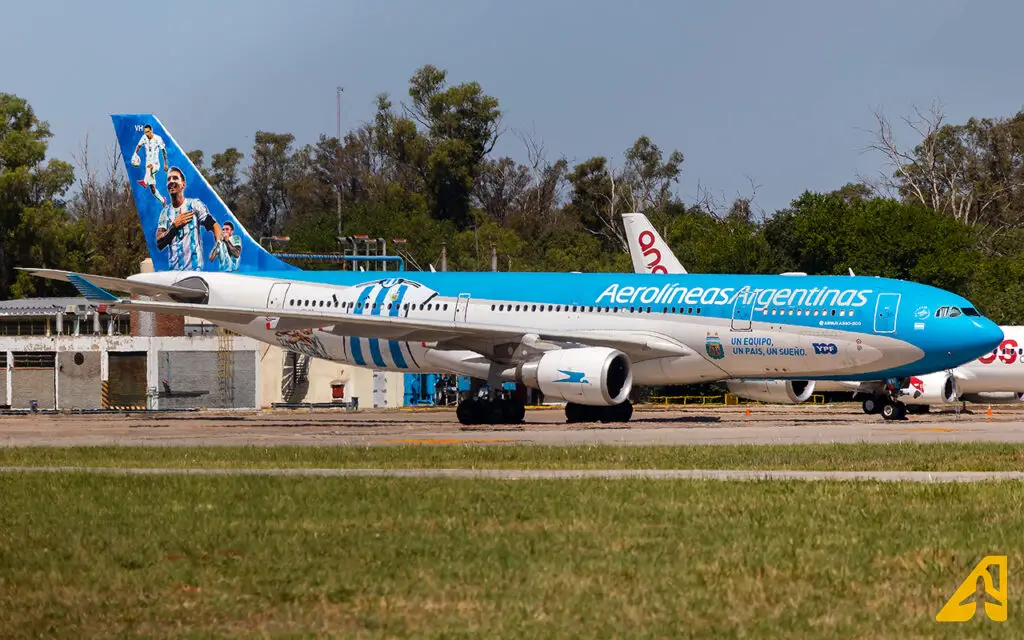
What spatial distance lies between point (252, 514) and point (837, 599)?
6.76 metres

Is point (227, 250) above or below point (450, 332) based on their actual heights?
above

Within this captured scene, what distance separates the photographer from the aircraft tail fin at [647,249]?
57.2m

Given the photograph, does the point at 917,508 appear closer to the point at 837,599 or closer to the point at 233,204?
the point at 837,599

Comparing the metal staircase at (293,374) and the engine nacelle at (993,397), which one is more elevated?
the metal staircase at (293,374)

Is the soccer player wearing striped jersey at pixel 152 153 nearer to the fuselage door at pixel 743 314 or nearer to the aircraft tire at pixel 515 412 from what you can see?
the aircraft tire at pixel 515 412

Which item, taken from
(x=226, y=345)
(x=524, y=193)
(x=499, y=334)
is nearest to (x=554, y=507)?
(x=499, y=334)

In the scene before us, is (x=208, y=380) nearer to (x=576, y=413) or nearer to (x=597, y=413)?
(x=576, y=413)

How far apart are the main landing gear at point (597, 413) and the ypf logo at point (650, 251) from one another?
1816 centimetres

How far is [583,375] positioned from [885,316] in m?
7.35

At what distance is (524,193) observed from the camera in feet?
407

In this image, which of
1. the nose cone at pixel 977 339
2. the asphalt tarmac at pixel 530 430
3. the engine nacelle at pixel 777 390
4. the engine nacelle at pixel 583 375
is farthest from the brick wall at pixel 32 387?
the nose cone at pixel 977 339

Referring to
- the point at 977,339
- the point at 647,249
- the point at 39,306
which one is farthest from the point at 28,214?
the point at 977,339

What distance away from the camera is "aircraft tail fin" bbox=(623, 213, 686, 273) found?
57.2 meters

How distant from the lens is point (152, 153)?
4512 cm
